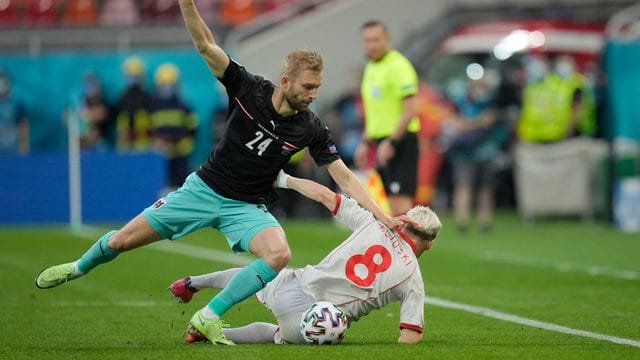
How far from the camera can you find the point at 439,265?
15.3 metres

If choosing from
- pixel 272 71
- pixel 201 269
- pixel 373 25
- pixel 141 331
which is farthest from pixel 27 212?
pixel 141 331

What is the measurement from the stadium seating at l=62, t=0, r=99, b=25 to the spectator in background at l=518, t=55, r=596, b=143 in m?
10.1

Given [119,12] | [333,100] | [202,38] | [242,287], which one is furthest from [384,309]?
[119,12]

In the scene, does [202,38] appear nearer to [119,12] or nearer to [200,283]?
[200,283]

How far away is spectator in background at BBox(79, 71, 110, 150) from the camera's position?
24.0 meters

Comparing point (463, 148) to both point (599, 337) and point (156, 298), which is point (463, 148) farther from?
point (599, 337)

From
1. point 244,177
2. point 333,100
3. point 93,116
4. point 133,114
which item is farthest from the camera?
point 333,100

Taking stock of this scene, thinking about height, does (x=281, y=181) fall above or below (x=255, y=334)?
above

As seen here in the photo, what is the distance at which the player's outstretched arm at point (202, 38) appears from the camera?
8.46m

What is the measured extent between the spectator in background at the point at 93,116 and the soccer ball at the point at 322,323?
52.5 feet

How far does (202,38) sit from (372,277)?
1774 mm

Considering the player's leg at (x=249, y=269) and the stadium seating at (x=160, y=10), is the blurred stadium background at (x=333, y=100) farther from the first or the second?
the player's leg at (x=249, y=269)

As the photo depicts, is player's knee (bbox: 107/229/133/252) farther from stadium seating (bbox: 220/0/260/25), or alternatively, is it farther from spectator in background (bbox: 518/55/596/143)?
stadium seating (bbox: 220/0/260/25)

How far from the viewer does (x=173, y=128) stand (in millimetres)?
23312
